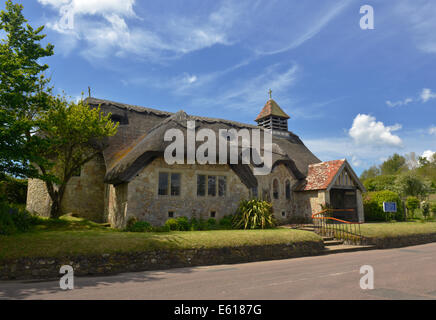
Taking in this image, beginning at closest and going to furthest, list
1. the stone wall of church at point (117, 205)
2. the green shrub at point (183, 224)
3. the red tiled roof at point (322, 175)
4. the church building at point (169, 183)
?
the green shrub at point (183, 224), the stone wall of church at point (117, 205), the church building at point (169, 183), the red tiled roof at point (322, 175)

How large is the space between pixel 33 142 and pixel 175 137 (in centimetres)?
686

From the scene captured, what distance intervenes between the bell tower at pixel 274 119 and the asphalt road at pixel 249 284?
84.0ft

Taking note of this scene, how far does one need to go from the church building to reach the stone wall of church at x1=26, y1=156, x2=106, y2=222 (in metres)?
0.05

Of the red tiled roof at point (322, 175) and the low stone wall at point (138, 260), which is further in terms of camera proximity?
the red tiled roof at point (322, 175)

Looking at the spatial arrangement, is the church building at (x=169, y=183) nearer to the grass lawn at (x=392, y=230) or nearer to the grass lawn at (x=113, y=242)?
the grass lawn at (x=113, y=242)

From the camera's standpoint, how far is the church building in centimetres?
1582

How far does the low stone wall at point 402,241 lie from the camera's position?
628 inches

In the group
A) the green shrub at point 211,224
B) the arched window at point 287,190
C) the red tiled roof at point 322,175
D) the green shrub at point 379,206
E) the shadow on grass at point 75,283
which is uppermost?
the red tiled roof at point 322,175

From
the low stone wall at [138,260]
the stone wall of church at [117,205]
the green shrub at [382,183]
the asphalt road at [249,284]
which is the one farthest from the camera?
the green shrub at [382,183]

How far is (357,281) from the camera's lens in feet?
25.0

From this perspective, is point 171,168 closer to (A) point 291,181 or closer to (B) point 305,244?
(B) point 305,244

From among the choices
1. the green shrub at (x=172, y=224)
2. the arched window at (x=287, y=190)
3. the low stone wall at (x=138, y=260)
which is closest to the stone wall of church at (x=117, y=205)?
the green shrub at (x=172, y=224)

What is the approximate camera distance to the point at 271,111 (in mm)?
35125

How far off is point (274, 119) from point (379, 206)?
14.9m
